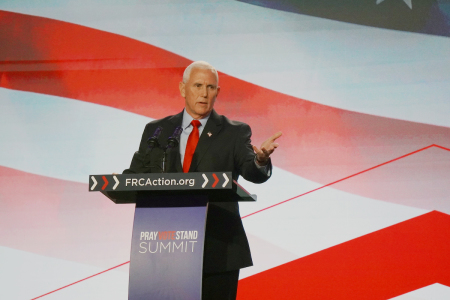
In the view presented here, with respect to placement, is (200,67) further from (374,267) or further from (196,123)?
(374,267)

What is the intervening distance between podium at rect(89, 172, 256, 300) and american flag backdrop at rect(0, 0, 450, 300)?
5.59ft

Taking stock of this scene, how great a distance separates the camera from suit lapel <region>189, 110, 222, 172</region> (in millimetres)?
2082

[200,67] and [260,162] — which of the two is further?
[200,67]

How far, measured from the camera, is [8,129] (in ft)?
13.2

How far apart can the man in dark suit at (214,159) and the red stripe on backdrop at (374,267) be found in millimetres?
1423

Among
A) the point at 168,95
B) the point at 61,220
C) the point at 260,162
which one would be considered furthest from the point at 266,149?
the point at 61,220

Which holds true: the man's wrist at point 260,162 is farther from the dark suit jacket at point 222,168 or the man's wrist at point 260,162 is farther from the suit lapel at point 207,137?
the suit lapel at point 207,137

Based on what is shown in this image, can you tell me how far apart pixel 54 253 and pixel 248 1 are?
95.2 inches

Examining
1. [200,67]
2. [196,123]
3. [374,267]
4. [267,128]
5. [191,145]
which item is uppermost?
[267,128]

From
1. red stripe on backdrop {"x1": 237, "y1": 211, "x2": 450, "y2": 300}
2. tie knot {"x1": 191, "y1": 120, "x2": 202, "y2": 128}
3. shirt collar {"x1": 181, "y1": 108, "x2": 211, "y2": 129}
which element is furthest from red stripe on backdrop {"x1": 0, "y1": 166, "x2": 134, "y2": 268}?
tie knot {"x1": 191, "y1": 120, "x2": 202, "y2": 128}

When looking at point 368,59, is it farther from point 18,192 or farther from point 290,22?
point 18,192

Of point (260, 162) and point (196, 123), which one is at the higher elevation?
point (196, 123)

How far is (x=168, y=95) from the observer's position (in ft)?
12.6

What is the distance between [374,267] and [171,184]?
2.06 meters
